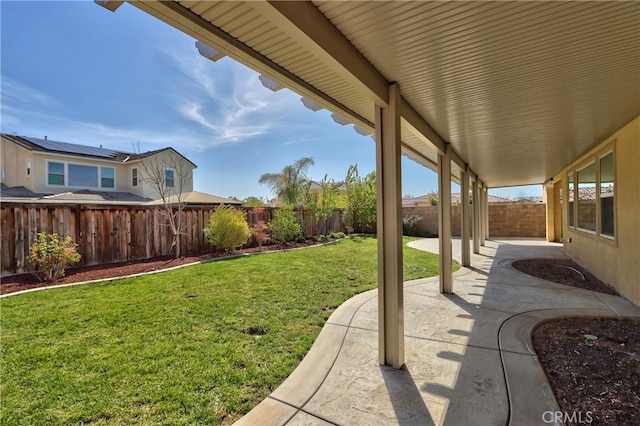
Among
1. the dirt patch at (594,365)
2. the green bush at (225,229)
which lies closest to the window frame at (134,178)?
the green bush at (225,229)

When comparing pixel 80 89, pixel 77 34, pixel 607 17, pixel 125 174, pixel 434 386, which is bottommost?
pixel 434 386

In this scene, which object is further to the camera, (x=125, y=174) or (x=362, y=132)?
(x=125, y=174)

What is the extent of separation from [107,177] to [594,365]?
726 inches

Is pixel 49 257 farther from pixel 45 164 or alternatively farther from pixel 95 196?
pixel 45 164

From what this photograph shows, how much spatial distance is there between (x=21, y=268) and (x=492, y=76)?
8.55 m

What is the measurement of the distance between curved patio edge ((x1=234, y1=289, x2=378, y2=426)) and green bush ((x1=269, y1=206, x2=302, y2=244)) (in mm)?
7540

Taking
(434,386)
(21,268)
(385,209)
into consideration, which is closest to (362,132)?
(385,209)

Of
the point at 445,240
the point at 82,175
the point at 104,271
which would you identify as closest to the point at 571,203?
the point at 445,240

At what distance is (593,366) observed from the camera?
2855 millimetres

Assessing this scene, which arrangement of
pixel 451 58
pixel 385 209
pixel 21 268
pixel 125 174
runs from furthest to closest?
pixel 125 174, pixel 21 268, pixel 385 209, pixel 451 58

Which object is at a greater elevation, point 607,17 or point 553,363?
point 607,17

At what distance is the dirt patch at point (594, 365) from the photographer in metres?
2.24

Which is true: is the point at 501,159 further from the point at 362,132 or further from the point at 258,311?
the point at 258,311

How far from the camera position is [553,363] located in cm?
295
